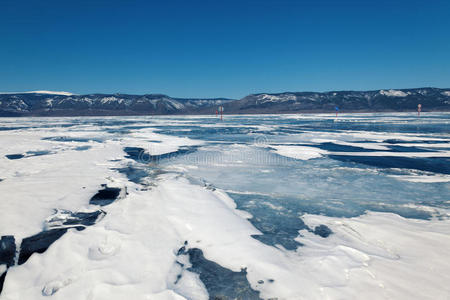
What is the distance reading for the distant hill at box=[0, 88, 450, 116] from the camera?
4225 inches

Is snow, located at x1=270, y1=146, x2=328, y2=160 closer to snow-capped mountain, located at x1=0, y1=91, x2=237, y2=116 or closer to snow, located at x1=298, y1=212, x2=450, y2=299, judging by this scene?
snow, located at x1=298, y1=212, x2=450, y2=299

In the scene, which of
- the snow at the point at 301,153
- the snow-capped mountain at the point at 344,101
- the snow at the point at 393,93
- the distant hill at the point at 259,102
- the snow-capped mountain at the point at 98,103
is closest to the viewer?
the snow at the point at 301,153

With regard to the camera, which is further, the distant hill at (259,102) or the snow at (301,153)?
the distant hill at (259,102)

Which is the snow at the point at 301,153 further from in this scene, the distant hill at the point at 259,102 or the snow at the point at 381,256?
the distant hill at the point at 259,102

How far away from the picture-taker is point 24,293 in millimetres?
2076

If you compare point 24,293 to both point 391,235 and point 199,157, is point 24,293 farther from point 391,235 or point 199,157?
point 199,157

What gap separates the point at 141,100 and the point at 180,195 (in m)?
143

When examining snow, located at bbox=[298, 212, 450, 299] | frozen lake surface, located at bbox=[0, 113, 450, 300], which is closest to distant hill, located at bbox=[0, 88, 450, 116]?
frozen lake surface, located at bbox=[0, 113, 450, 300]

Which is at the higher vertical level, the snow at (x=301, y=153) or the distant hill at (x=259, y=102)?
the distant hill at (x=259, y=102)

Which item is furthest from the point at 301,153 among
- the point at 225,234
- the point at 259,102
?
the point at 259,102

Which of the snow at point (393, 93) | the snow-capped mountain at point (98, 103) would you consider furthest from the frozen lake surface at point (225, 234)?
the snow at point (393, 93)

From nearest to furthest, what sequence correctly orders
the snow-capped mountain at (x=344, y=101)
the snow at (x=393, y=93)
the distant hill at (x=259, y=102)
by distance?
the snow-capped mountain at (x=344, y=101), the distant hill at (x=259, y=102), the snow at (x=393, y=93)

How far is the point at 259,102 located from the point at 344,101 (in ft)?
131

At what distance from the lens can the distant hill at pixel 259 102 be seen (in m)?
107
